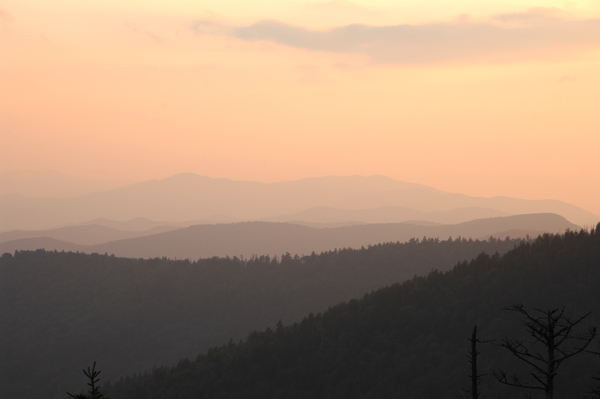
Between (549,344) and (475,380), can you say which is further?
(475,380)

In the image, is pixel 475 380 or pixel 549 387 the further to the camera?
pixel 475 380

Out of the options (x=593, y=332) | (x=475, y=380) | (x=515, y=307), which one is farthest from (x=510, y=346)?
(x=475, y=380)

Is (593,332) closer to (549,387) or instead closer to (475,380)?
(549,387)

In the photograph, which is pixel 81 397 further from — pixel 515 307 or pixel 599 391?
pixel 599 391

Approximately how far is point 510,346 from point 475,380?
7.01m

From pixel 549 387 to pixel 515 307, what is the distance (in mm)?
3961

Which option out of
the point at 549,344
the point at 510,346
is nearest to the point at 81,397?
the point at 510,346

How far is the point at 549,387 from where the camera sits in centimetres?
2842

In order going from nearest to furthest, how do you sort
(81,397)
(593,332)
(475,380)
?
(81,397) < (593,332) < (475,380)

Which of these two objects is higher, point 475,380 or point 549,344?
point 549,344

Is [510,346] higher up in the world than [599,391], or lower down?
higher up

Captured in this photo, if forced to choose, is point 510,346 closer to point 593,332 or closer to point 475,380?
point 593,332

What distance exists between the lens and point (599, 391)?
28.1 meters

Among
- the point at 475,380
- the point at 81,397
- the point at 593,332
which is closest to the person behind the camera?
the point at 81,397
